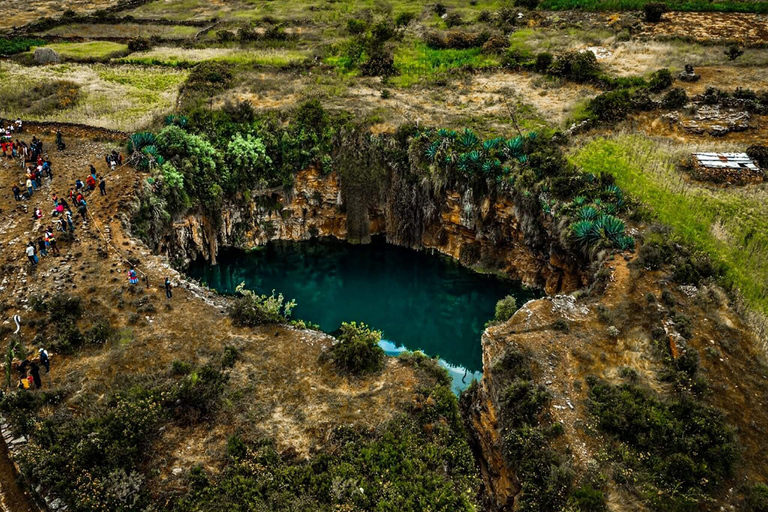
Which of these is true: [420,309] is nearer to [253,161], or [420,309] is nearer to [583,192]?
[583,192]

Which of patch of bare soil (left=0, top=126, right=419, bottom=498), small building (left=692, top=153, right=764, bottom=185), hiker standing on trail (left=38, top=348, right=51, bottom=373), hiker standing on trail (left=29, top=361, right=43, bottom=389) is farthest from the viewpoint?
small building (left=692, top=153, right=764, bottom=185)

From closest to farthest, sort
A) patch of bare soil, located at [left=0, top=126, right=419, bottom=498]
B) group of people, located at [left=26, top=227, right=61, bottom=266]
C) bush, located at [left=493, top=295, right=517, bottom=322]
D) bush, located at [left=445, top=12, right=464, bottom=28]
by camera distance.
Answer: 1. patch of bare soil, located at [left=0, top=126, right=419, bottom=498]
2. bush, located at [left=493, top=295, right=517, bottom=322]
3. group of people, located at [left=26, top=227, right=61, bottom=266]
4. bush, located at [left=445, top=12, right=464, bottom=28]

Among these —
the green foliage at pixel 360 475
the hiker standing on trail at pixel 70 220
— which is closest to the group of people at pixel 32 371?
the green foliage at pixel 360 475

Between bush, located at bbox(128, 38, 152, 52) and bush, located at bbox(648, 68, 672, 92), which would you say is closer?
bush, located at bbox(648, 68, 672, 92)

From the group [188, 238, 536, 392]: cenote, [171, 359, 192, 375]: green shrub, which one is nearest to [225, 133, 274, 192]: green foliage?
[188, 238, 536, 392]: cenote

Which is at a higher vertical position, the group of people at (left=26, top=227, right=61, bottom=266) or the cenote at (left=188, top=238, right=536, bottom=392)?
the group of people at (left=26, top=227, right=61, bottom=266)

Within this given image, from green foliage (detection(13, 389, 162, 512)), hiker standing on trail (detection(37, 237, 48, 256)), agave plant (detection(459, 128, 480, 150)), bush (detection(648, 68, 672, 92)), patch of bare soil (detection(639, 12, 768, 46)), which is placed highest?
patch of bare soil (detection(639, 12, 768, 46))

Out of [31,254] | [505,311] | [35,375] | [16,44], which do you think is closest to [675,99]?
[505,311]

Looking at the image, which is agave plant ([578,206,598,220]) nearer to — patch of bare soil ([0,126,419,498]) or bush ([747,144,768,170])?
bush ([747,144,768,170])
